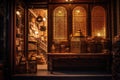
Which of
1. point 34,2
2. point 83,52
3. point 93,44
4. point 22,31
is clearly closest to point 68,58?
point 83,52

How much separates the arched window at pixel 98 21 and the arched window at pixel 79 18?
0.35 metres

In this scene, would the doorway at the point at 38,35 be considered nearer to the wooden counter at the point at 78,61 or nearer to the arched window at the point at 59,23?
the arched window at the point at 59,23

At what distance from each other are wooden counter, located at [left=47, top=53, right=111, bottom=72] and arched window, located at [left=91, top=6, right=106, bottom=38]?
945 mm

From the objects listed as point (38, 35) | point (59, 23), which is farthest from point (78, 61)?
point (38, 35)

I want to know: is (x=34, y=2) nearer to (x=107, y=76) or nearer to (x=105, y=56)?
(x=105, y=56)

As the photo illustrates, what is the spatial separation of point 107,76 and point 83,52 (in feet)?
4.83

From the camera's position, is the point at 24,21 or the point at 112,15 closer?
the point at 112,15

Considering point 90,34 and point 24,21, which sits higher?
point 24,21

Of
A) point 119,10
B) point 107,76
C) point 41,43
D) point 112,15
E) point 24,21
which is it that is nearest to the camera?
point 107,76

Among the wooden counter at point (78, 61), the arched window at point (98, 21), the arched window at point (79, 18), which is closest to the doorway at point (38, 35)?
the wooden counter at point (78, 61)

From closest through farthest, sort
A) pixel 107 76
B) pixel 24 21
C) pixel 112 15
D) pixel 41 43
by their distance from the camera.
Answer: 1. pixel 107 76
2. pixel 112 15
3. pixel 24 21
4. pixel 41 43

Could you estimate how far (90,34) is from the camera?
7.02 metres

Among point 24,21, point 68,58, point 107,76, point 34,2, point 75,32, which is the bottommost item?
point 107,76

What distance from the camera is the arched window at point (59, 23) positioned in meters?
7.08
